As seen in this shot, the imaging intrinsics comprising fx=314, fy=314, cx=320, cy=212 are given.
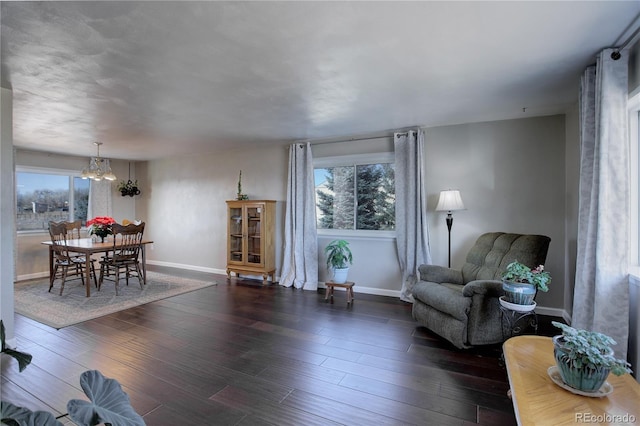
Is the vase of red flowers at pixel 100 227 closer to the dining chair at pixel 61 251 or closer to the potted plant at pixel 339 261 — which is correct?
the dining chair at pixel 61 251

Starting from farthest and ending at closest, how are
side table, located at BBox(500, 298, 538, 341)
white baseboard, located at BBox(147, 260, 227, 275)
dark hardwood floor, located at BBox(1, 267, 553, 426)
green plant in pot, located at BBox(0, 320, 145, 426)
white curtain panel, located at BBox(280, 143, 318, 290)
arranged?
white baseboard, located at BBox(147, 260, 227, 275), white curtain panel, located at BBox(280, 143, 318, 290), side table, located at BBox(500, 298, 538, 341), dark hardwood floor, located at BBox(1, 267, 553, 426), green plant in pot, located at BBox(0, 320, 145, 426)

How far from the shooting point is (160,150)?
6.01m

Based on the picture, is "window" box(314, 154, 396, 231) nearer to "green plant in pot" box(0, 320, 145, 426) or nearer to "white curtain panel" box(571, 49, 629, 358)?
"white curtain panel" box(571, 49, 629, 358)

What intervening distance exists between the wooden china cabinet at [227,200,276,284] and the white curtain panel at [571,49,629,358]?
4.23 meters

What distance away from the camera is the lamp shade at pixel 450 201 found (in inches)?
153

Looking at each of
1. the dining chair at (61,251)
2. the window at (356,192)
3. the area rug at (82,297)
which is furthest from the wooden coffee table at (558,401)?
the dining chair at (61,251)

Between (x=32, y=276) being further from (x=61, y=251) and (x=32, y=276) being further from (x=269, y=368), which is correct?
(x=269, y=368)

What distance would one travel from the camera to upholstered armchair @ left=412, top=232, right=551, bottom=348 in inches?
110

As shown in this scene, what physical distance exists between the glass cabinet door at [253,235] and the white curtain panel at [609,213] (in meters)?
4.38

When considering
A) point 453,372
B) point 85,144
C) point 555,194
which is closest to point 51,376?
point 453,372

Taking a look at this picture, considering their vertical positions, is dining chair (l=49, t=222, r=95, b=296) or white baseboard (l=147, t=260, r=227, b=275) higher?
dining chair (l=49, t=222, r=95, b=296)

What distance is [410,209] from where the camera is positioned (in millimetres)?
4340

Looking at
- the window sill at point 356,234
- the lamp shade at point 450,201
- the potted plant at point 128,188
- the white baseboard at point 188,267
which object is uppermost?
the potted plant at point 128,188

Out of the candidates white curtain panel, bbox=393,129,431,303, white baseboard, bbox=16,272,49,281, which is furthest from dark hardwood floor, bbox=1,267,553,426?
white baseboard, bbox=16,272,49,281
